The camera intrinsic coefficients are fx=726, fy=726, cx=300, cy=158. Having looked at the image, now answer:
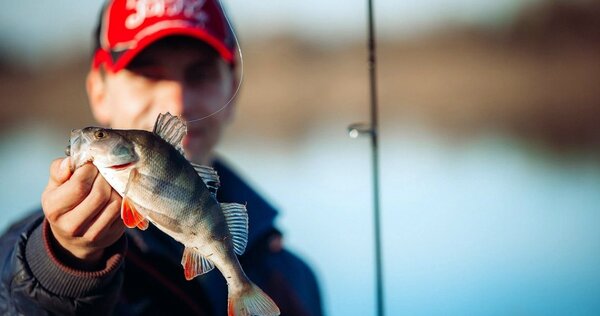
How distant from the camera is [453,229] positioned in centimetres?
142

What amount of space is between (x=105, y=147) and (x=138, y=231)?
0.61 metres

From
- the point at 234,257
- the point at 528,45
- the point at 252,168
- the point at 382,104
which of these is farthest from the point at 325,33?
Answer: the point at 234,257

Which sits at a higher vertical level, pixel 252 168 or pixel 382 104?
pixel 382 104

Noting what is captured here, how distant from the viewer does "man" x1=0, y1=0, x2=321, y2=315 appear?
27.5 inches

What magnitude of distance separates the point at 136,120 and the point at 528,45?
0.91 meters

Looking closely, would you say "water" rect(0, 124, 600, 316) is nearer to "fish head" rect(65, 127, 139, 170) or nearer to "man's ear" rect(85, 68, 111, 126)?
"man's ear" rect(85, 68, 111, 126)

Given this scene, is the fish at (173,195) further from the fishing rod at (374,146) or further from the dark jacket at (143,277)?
the fishing rod at (374,146)

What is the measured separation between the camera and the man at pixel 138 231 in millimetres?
700

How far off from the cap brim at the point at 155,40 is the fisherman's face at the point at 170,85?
15 mm

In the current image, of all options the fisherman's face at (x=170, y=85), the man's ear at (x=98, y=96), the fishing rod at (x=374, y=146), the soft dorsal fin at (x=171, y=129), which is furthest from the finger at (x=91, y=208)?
the fishing rod at (x=374, y=146)

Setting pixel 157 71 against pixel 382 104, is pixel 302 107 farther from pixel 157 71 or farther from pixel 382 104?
pixel 157 71

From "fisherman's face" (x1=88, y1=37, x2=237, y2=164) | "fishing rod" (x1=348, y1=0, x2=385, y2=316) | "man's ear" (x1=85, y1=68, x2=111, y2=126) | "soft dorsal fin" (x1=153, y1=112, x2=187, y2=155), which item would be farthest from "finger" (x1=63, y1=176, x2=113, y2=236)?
"fishing rod" (x1=348, y1=0, x2=385, y2=316)

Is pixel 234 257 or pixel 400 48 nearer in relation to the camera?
pixel 234 257

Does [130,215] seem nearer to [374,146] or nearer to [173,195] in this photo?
[173,195]
